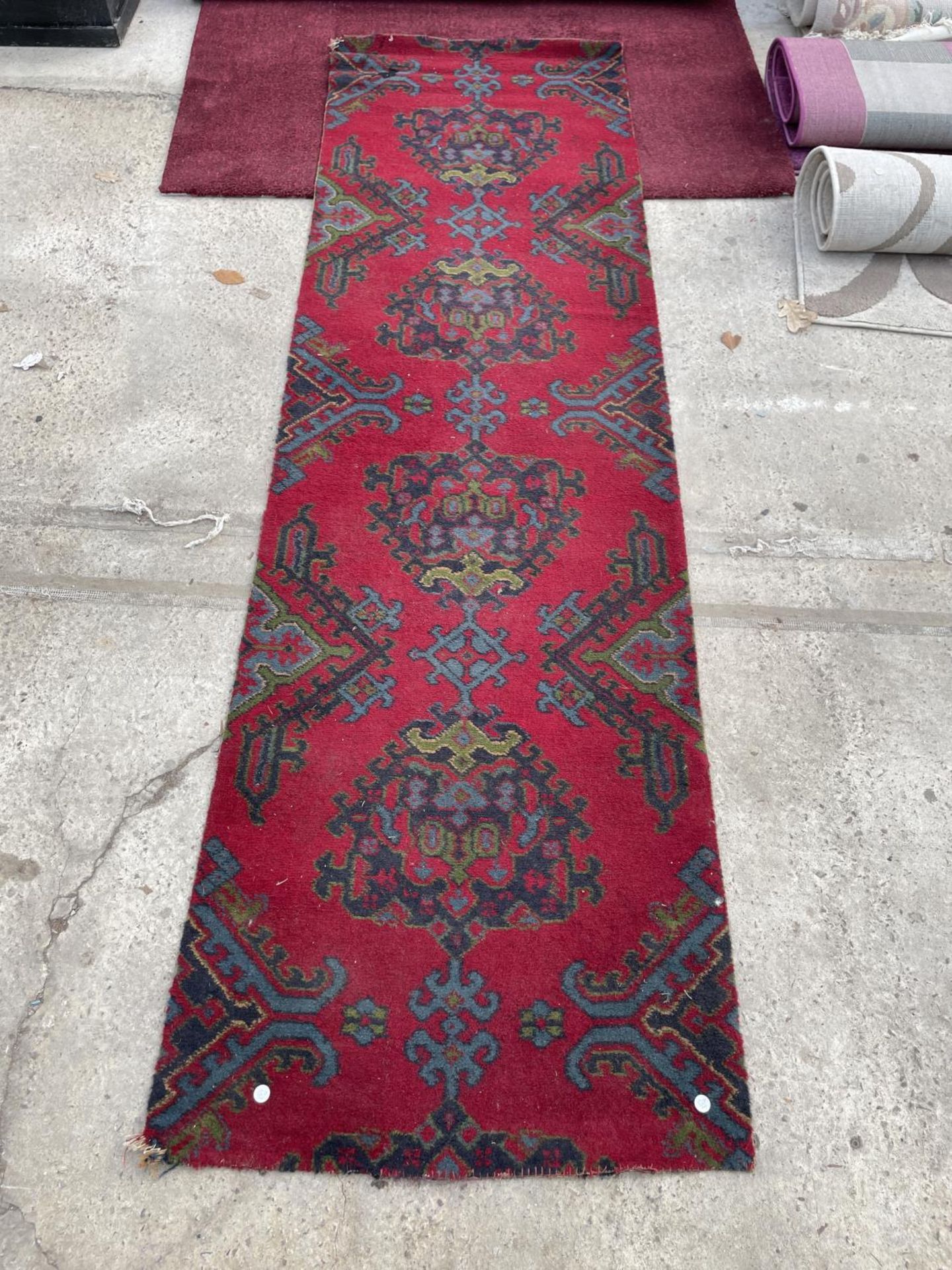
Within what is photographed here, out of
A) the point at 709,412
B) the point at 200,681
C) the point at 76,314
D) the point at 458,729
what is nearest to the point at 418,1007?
the point at 458,729

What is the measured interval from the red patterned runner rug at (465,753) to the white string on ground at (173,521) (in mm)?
187

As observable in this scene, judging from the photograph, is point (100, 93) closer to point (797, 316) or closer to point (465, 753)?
point (797, 316)

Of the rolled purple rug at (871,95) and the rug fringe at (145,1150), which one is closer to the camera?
the rug fringe at (145,1150)

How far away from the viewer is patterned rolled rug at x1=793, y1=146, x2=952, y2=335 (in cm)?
362

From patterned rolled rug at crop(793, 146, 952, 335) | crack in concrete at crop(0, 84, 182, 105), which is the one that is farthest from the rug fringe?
crack in concrete at crop(0, 84, 182, 105)

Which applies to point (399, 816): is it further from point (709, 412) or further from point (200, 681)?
point (709, 412)

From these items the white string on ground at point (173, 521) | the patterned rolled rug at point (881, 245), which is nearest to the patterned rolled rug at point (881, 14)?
the patterned rolled rug at point (881, 245)

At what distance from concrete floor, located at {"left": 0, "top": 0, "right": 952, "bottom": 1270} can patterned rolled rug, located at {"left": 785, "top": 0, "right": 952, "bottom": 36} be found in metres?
1.09

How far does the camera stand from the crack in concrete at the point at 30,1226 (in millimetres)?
2121

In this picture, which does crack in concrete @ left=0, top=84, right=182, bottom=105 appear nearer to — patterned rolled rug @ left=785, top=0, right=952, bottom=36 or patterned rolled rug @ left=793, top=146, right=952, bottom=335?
patterned rolled rug @ left=793, top=146, right=952, bottom=335

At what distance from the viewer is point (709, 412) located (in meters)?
3.43

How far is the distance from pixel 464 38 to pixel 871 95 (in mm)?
1738

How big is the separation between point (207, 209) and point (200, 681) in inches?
81.3

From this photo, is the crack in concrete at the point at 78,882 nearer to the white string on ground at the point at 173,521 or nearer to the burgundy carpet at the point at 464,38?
the white string on ground at the point at 173,521
